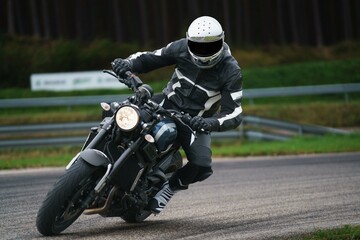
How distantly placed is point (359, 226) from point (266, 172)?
243 inches

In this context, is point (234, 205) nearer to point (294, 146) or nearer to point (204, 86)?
point (204, 86)

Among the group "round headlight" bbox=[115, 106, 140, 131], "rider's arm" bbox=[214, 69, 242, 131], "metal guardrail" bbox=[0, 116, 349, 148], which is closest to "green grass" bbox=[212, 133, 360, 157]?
"metal guardrail" bbox=[0, 116, 349, 148]

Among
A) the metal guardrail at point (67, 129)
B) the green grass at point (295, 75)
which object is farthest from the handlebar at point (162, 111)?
the green grass at point (295, 75)

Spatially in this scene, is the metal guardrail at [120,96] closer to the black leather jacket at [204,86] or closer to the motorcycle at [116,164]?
the black leather jacket at [204,86]

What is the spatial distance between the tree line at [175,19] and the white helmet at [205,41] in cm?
2735

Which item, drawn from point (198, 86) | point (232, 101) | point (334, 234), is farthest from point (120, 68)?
point (334, 234)

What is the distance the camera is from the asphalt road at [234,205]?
859 centimetres

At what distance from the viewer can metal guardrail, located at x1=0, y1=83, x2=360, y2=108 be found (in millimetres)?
21373

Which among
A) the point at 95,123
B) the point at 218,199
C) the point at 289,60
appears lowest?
the point at 289,60

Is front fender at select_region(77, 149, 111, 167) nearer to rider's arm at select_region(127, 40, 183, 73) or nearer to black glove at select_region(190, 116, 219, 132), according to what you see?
black glove at select_region(190, 116, 219, 132)

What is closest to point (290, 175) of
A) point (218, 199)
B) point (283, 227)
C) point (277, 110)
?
point (218, 199)

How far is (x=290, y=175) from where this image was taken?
46.1 ft

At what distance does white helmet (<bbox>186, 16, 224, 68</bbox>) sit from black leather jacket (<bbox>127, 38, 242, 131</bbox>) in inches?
6.7

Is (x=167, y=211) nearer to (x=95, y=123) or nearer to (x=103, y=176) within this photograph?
(x=103, y=176)
